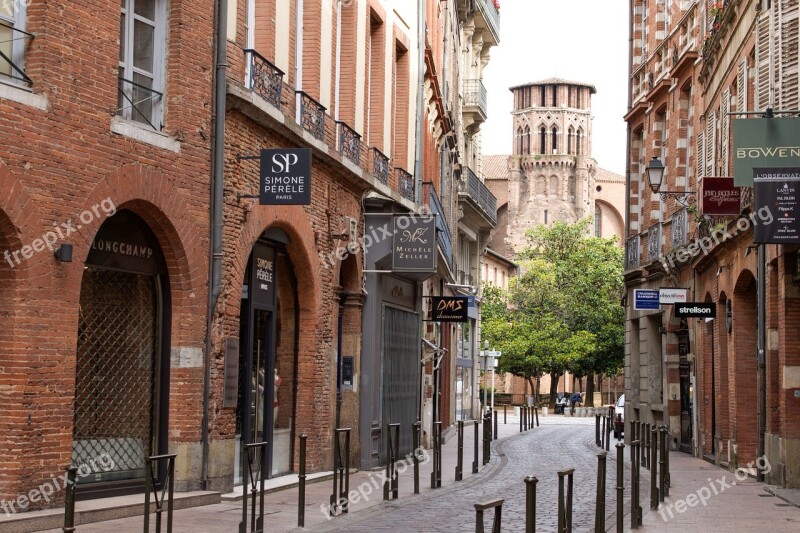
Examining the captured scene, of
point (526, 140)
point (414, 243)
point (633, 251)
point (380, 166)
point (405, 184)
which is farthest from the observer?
point (526, 140)

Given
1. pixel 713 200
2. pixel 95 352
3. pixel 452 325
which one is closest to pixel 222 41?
pixel 95 352

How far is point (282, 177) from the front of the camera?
52.5ft

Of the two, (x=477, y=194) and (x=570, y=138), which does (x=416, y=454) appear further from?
(x=570, y=138)

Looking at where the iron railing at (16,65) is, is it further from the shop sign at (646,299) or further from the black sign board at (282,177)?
the shop sign at (646,299)

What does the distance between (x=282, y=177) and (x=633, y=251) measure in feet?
70.6

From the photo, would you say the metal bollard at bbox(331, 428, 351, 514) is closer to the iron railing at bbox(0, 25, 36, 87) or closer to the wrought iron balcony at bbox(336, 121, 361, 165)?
the iron railing at bbox(0, 25, 36, 87)

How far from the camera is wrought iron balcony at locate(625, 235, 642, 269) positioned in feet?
117

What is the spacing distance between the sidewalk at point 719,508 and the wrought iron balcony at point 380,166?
24.0ft

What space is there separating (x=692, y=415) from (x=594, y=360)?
50.0m

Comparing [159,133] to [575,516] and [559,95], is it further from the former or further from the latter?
[559,95]

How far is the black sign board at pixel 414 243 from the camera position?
22547 millimetres

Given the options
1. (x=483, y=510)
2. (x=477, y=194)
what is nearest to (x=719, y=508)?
(x=483, y=510)

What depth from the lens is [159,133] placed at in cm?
1461

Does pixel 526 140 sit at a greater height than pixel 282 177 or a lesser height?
greater
